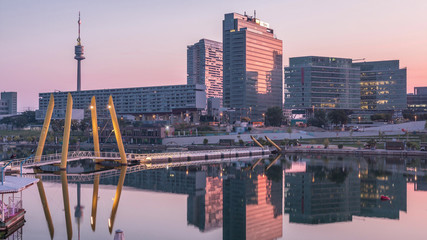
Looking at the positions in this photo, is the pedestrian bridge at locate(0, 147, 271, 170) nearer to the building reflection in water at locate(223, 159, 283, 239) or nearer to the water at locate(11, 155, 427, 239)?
the water at locate(11, 155, 427, 239)

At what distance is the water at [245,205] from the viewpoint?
42.2 m

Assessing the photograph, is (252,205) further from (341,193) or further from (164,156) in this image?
(164,156)

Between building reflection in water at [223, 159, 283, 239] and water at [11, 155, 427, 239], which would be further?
building reflection in water at [223, 159, 283, 239]

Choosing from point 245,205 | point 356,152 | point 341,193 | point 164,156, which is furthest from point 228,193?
point 356,152

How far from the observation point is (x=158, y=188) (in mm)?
65062

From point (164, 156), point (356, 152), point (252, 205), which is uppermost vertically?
point (164, 156)

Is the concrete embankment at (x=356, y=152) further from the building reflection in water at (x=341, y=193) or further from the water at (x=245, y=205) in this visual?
the water at (x=245, y=205)

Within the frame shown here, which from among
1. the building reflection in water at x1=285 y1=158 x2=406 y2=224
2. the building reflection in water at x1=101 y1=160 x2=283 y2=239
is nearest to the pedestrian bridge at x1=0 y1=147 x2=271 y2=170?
the building reflection in water at x1=101 y1=160 x2=283 y2=239

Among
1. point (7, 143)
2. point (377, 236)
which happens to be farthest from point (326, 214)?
point (7, 143)

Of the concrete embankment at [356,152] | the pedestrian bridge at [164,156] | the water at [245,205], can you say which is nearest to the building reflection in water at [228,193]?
the water at [245,205]

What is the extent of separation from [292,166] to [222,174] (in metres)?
20.4

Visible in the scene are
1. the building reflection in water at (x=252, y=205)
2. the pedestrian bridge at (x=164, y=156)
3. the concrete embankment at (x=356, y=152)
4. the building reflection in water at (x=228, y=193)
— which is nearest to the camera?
the building reflection in water at (x=252, y=205)

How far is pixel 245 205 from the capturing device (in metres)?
54.5

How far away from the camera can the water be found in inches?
1661
